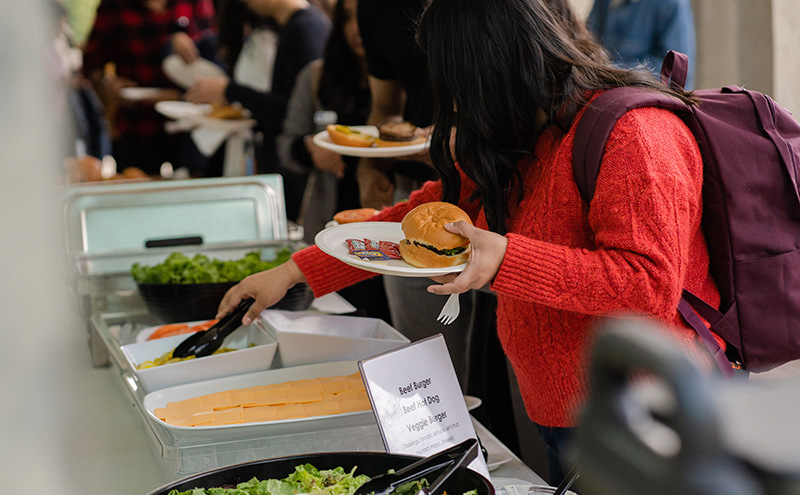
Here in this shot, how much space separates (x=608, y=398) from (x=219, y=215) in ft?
6.64

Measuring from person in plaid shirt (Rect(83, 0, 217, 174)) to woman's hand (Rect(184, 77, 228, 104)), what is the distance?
1.14 m

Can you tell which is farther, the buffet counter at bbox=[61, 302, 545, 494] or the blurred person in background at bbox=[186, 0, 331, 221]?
the blurred person in background at bbox=[186, 0, 331, 221]

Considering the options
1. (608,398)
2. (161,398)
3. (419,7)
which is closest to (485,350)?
(419,7)

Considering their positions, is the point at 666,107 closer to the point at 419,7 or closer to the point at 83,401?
the point at 83,401

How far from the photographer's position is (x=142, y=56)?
16.1ft

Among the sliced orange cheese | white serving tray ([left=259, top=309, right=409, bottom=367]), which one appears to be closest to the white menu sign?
the sliced orange cheese

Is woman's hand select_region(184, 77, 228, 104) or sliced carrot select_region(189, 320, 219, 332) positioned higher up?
woman's hand select_region(184, 77, 228, 104)

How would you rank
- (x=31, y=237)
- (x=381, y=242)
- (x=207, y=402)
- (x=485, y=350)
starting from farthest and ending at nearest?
(x=485, y=350)
(x=381, y=242)
(x=207, y=402)
(x=31, y=237)

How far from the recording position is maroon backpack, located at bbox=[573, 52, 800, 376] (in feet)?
3.41

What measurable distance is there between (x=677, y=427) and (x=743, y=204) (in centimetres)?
91

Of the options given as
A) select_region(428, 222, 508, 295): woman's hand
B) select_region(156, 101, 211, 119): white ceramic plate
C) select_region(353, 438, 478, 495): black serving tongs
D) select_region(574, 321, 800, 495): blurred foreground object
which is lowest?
select_region(156, 101, 211, 119): white ceramic plate

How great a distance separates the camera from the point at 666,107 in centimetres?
106

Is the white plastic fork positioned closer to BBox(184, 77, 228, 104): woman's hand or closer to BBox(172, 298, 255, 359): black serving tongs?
BBox(172, 298, 255, 359): black serving tongs

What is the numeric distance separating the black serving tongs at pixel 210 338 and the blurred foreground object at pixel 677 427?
1.25 metres
